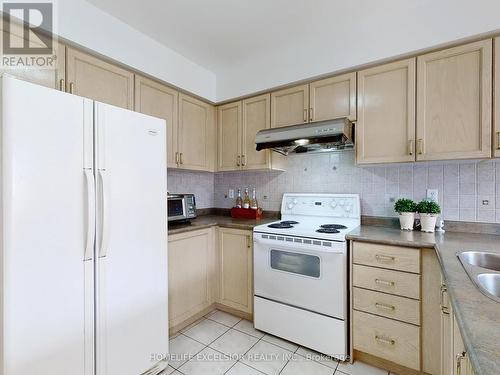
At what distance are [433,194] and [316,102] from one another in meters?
1.18

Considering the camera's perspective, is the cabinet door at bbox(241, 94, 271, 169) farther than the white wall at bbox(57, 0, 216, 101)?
Yes

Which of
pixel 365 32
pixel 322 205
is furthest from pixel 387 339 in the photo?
pixel 365 32

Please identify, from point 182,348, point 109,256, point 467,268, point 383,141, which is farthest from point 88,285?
point 383,141

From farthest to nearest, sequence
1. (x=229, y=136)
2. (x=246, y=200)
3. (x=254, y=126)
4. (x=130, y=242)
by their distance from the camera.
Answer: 1. (x=246, y=200)
2. (x=229, y=136)
3. (x=254, y=126)
4. (x=130, y=242)

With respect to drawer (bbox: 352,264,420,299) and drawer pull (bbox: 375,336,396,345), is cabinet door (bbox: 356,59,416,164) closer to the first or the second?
drawer (bbox: 352,264,420,299)

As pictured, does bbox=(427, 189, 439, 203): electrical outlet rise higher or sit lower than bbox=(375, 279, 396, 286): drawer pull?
higher

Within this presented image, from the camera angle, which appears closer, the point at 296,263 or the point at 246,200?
the point at 296,263

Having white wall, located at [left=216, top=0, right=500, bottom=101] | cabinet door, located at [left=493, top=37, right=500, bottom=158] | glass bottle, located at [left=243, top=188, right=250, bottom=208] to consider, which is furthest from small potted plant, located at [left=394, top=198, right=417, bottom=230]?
glass bottle, located at [left=243, top=188, right=250, bottom=208]

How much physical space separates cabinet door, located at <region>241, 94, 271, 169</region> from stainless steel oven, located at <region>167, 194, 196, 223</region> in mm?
668

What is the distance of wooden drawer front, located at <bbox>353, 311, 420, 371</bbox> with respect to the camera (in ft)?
5.08

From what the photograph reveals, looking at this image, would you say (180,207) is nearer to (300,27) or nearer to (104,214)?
(104,214)

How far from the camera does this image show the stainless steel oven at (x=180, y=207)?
89.0 inches

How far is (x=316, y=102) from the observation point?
7.06ft

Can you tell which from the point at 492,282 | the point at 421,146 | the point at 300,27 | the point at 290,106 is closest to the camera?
the point at 492,282
